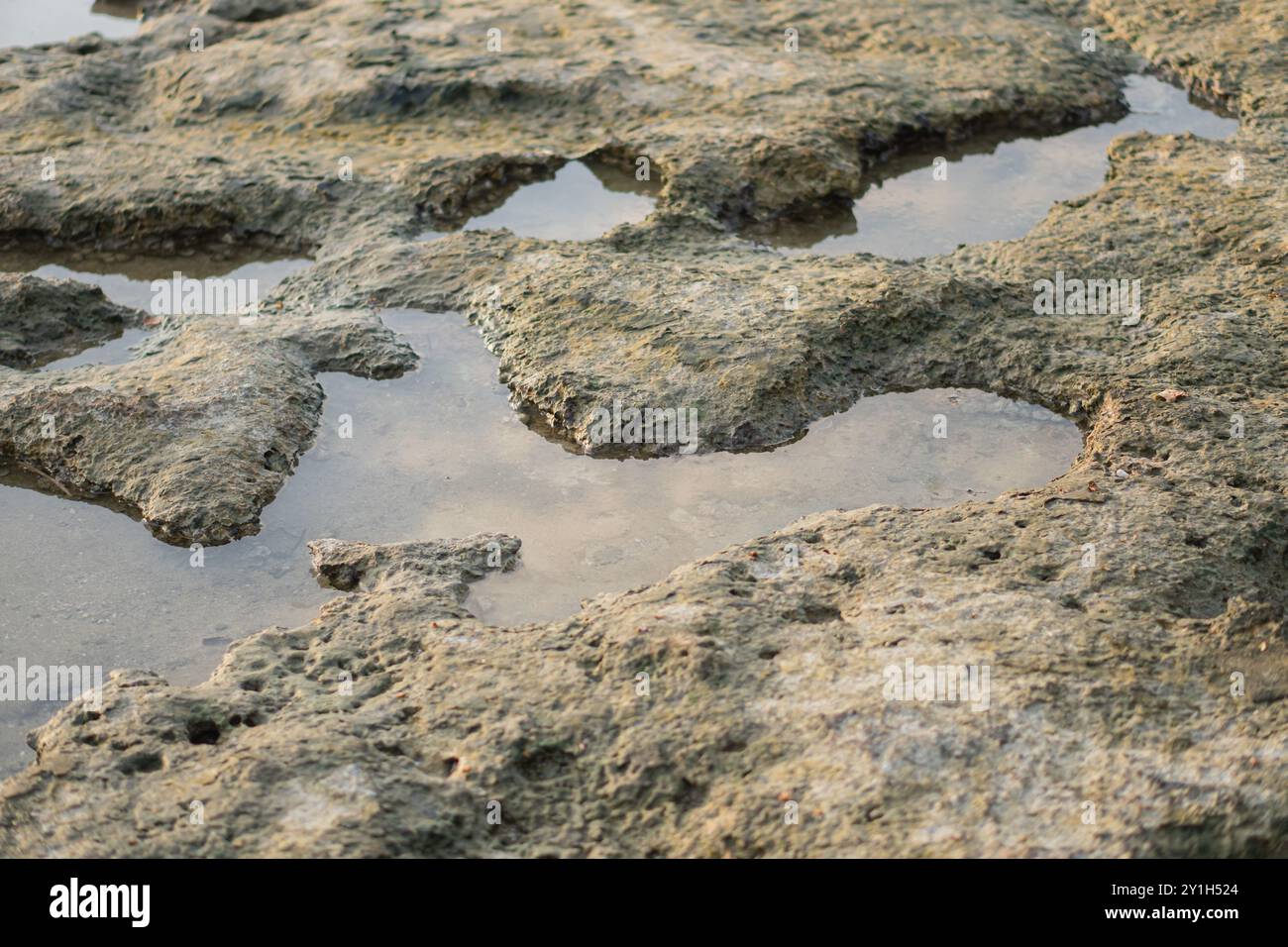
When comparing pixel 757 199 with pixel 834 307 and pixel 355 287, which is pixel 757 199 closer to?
pixel 834 307

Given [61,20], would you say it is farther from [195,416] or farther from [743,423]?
[743,423]

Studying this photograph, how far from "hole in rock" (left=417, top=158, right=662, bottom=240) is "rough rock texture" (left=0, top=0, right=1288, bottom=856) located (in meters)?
0.12

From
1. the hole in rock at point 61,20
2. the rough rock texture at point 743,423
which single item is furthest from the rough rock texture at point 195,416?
the hole in rock at point 61,20

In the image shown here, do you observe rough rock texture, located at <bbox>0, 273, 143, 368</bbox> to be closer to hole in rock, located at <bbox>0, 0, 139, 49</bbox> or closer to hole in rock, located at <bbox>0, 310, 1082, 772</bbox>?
hole in rock, located at <bbox>0, 310, 1082, 772</bbox>

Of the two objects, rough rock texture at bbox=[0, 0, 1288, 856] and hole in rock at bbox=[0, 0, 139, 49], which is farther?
hole in rock at bbox=[0, 0, 139, 49]

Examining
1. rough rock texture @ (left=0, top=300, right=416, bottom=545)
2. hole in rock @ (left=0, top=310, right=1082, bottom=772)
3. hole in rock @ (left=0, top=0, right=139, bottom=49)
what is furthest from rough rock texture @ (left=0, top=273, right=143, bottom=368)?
hole in rock @ (left=0, top=0, right=139, bottom=49)

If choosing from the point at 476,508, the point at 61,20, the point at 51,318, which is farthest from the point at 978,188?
the point at 61,20

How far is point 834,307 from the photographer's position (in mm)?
4848

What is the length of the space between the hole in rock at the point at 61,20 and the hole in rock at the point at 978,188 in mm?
4422

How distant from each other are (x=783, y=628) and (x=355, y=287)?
273cm

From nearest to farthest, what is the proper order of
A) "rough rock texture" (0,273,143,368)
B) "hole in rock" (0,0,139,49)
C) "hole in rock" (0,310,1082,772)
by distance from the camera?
"hole in rock" (0,310,1082,772)
"rough rock texture" (0,273,143,368)
"hole in rock" (0,0,139,49)

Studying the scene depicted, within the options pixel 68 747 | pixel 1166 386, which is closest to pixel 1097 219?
pixel 1166 386

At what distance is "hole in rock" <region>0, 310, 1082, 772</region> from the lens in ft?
12.7
